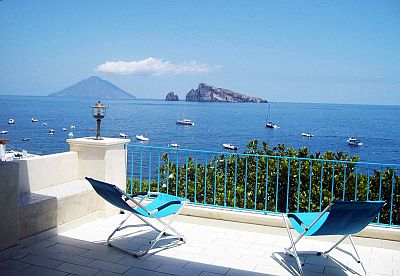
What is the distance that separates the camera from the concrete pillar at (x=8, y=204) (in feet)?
11.4

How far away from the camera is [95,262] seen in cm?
361

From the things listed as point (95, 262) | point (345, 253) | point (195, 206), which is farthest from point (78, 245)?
point (345, 253)

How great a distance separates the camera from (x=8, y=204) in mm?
3541

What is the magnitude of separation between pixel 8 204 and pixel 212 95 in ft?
233

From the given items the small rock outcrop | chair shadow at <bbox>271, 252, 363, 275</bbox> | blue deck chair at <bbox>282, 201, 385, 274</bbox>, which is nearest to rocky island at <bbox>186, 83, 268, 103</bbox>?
the small rock outcrop

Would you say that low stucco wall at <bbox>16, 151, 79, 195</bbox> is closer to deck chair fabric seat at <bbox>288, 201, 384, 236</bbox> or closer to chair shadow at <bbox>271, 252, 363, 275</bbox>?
chair shadow at <bbox>271, 252, 363, 275</bbox>

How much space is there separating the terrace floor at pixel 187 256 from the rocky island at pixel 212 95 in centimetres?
6592

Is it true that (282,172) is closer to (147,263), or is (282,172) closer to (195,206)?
(195,206)

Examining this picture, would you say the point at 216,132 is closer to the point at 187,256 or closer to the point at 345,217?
the point at 187,256

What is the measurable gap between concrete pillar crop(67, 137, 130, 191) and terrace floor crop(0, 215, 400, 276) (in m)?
0.75

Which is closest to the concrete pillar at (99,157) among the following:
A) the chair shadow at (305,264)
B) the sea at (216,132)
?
the chair shadow at (305,264)

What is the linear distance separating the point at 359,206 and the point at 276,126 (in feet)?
191

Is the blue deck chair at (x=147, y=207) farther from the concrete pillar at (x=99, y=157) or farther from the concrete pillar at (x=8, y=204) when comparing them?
the concrete pillar at (x=99, y=157)

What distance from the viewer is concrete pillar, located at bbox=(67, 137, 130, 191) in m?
5.04
